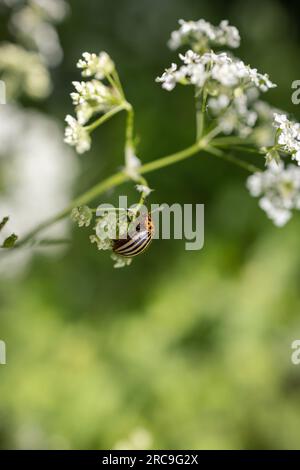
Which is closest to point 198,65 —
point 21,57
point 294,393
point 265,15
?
point 21,57

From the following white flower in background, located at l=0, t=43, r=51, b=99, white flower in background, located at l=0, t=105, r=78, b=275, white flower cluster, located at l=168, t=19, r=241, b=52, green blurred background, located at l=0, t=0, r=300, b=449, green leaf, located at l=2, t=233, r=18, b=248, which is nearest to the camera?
green leaf, located at l=2, t=233, r=18, b=248

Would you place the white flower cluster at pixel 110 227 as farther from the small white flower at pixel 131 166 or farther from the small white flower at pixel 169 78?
the small white flower at pixel 169 78

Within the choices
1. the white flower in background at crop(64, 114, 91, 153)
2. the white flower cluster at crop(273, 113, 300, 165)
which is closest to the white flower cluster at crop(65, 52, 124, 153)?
the white flower in background at crop(64, 114, 91, 153)

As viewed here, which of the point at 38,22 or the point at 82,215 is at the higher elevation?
the point at 38,22

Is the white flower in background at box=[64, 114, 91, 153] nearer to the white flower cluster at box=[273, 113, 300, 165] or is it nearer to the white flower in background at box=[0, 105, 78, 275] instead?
the white flower cluster at box=[273, 113, 300, 165]

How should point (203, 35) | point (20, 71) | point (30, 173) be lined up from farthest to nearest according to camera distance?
point (30, 173) < point (20, 71) < point (203, 35)

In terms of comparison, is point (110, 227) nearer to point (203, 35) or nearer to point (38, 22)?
point (203, 35)

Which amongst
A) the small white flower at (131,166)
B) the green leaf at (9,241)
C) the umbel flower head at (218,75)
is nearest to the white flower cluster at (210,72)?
the umbel flower head at (218,75)

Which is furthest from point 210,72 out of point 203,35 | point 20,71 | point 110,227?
point 20,71
